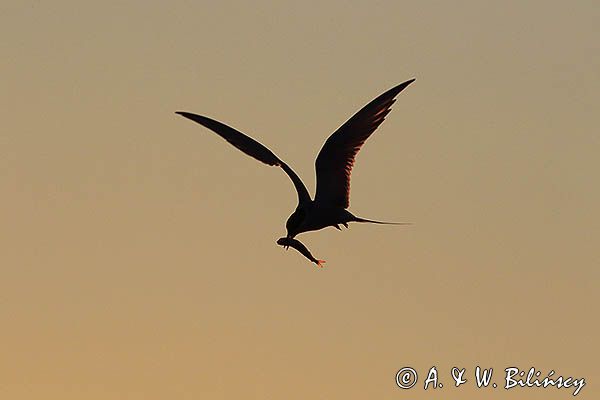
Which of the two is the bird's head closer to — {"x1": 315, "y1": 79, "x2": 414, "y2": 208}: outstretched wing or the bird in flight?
the bird in flight

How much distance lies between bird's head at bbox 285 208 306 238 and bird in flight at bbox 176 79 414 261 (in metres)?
0.10

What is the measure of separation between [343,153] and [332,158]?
225mm

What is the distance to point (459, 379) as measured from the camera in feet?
111

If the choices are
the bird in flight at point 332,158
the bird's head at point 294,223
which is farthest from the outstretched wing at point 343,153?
the bird's head at point 294,223

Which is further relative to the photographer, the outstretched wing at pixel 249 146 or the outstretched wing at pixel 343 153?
the outstretched wing at pixel 343 153

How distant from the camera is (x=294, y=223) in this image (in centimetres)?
2725

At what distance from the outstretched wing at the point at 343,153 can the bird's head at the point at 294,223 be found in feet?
2.78

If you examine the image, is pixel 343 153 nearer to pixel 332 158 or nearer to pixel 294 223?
pixel 332 158

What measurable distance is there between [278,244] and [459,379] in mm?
8460

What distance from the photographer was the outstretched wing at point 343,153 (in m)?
28.1

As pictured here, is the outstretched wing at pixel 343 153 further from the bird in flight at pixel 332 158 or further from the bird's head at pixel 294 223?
the bird's head at pixel 294 223

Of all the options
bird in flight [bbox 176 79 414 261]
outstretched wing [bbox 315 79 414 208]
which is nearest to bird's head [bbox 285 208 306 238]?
bird in flight [bbox 176 79 414 261]

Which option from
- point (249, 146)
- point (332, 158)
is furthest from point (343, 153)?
point (249, 146)

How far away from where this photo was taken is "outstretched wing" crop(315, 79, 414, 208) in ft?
92.3
